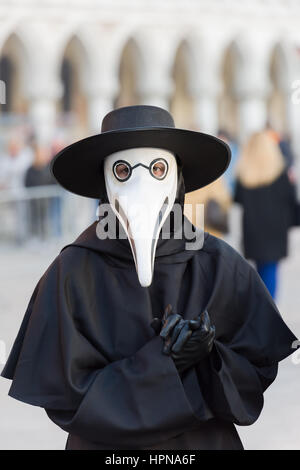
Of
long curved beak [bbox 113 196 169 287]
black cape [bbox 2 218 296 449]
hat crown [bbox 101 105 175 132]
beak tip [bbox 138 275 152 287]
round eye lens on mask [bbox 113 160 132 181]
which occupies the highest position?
hat crown [bbox 101 105 175 132]

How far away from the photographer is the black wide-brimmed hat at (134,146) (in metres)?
2.46

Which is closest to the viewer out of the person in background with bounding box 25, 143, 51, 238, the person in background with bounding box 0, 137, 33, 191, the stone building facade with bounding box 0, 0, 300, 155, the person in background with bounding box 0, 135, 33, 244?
the person in background with bounding box 25, 143, 51, 238

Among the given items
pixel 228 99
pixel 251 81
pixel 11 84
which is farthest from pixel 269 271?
pixel 228 99

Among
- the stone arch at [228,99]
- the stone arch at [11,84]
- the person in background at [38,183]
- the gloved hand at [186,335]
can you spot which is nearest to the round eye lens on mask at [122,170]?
the gloved hand at [186,335]

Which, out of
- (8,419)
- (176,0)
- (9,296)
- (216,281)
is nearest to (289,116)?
(176,0)

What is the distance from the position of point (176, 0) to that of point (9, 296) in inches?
467

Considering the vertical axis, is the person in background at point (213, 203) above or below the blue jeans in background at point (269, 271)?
A: above

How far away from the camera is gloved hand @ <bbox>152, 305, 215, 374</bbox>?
224 centimetres

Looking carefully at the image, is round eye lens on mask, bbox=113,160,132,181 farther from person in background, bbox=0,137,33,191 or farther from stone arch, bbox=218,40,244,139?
stone arch, bbox=218,40,244,139

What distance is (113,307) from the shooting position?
7.97 feet

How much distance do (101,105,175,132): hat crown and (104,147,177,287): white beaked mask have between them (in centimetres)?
8

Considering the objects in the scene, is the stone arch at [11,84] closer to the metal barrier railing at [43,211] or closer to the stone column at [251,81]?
the stone column at [251,81]

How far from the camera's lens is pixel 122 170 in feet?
8.23

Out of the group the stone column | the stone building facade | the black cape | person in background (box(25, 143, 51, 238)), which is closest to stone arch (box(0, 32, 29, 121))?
the stone building facade
